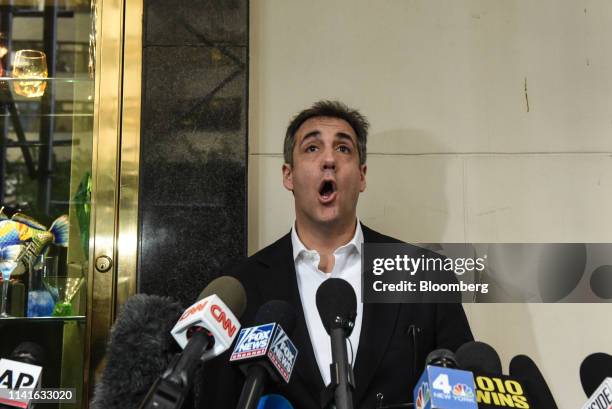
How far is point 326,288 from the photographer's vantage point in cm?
117

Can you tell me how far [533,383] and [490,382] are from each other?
0.61 ft

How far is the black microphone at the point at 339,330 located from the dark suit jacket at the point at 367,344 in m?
0.75

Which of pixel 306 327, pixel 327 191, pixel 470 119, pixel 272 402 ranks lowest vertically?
pixel 272 402

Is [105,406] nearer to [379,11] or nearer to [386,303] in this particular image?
[386,303]

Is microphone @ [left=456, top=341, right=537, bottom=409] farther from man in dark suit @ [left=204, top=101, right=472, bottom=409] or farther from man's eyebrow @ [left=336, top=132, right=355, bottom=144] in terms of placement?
man's eyebrow @ [left=336, top=132, right=355, bottom=144]

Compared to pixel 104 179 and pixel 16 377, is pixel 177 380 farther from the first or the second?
pixel 104 179

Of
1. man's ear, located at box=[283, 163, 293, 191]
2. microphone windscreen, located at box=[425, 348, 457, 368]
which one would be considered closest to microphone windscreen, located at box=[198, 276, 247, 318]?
microphone windscreen, located at box=[425, 348, 457, 368]

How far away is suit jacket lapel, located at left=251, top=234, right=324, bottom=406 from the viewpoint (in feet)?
6.32

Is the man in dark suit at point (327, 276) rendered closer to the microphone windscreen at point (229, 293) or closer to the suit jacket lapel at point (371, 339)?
the suit jacket lapel at point (371, 339)

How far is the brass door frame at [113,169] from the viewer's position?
239 centimetres

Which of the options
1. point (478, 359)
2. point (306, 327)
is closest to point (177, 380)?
point (478, 359)

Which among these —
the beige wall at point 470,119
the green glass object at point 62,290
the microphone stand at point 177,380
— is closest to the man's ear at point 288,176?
the beige wall at point 470,119

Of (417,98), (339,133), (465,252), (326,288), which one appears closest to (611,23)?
(417,98)

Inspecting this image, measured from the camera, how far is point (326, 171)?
2.21m
